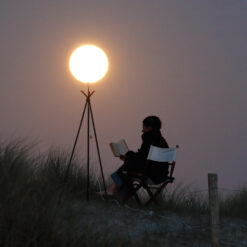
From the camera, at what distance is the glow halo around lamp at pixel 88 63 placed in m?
5.07

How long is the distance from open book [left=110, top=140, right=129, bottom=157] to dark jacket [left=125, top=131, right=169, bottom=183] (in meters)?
0.11

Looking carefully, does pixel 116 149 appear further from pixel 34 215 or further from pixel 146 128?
pixel 34 215

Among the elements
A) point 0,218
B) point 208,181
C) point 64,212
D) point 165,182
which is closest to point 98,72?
point 165,182

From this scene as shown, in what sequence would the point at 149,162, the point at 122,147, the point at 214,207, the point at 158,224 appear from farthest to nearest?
the point at 122,147, the point at 149,162, the point at 158,224, the point at 214,207

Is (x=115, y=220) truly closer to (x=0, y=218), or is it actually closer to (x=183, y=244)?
(x=183, y=244)

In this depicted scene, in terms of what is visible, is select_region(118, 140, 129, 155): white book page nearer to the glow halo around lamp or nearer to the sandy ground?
the sandy ground

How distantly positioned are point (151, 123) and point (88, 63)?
1064 mm

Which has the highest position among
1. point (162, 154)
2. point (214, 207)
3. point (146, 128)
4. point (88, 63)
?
point (88, 63)

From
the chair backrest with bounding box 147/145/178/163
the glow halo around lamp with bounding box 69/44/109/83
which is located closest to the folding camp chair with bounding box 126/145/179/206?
the chair backrest with bounding box 147/145/178/163

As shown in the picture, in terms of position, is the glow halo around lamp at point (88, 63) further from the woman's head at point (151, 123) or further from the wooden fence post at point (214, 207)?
the wooden fence post at point (214, 207)

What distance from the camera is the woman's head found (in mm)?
5266

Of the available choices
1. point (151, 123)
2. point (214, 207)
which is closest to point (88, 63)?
point (151, 123)

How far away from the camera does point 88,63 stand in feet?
16.6

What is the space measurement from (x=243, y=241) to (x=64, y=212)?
2.27m
